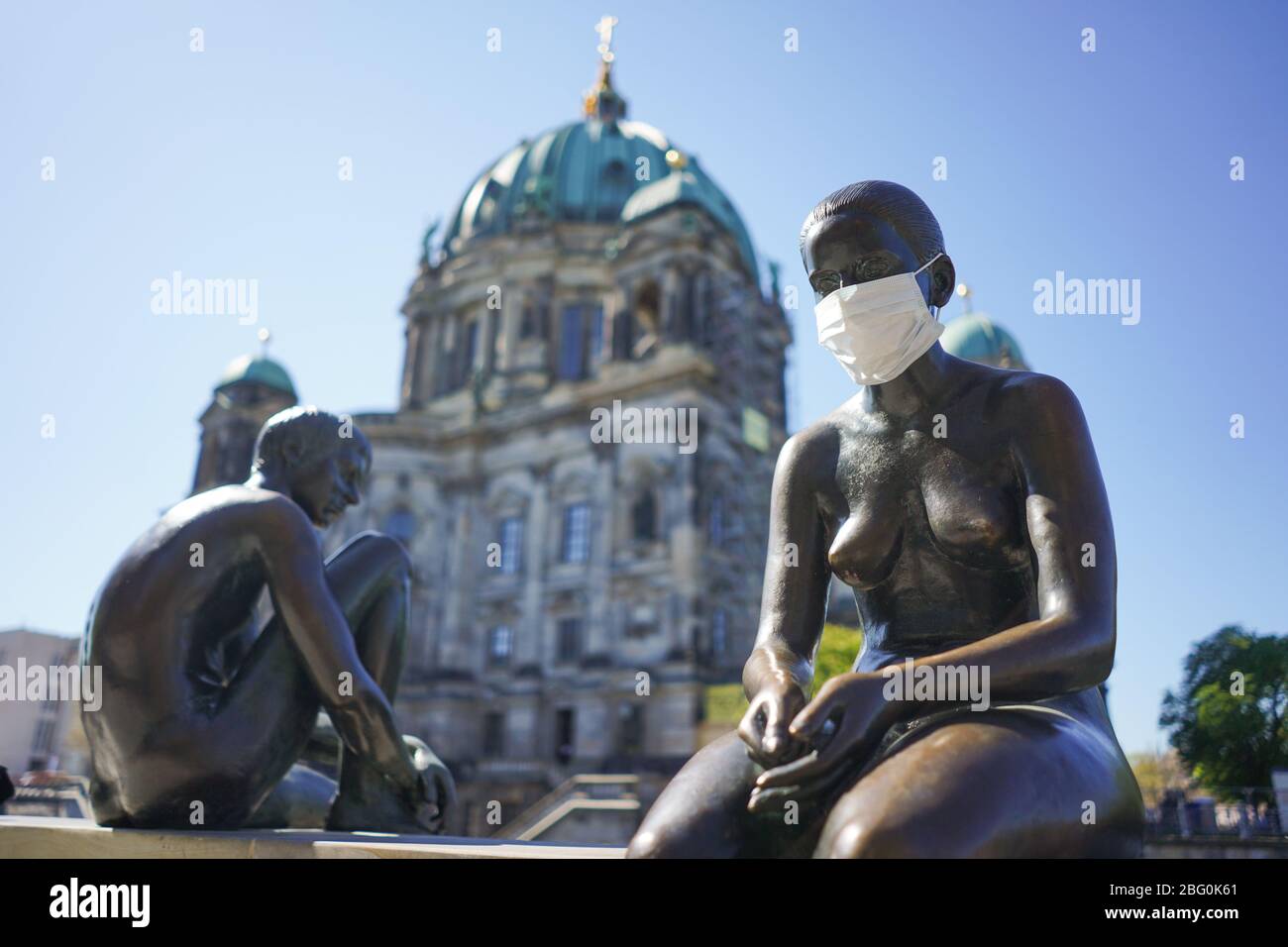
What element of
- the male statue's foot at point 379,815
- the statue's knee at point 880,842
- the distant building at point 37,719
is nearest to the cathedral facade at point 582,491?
the distant building at point 37,719

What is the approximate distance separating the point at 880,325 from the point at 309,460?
9.39 ft

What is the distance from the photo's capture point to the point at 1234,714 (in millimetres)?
9469

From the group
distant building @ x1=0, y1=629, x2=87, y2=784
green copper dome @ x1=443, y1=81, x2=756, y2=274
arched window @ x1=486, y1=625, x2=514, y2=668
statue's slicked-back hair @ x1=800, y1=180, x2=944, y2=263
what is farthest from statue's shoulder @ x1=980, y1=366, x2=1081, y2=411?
distant building @ x1=0, y1=629, x2=87, y2=784

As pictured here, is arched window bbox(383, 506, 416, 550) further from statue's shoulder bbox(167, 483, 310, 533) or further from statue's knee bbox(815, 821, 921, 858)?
statue's knee bbox(815, 821, 921, 858)

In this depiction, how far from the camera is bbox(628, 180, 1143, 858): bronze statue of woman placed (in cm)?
209

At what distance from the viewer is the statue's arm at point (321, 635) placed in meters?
3.88

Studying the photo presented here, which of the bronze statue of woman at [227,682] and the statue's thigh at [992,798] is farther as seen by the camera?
the bronze statue of woman at [227,682]

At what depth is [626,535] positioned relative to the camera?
35188 millimetres

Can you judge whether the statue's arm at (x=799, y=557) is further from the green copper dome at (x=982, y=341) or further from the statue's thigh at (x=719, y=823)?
the green copper dome at (x=982, y=341)

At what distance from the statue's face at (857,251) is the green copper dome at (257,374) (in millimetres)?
48551

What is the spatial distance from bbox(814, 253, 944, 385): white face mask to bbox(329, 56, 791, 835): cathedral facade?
1094 inches

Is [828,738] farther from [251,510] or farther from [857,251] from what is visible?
[251,510]

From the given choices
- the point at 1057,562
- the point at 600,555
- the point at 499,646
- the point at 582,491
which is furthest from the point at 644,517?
the point at 1057,562
